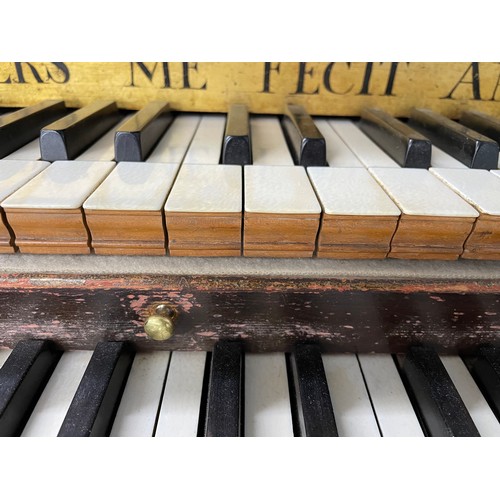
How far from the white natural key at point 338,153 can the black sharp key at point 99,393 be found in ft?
1.80

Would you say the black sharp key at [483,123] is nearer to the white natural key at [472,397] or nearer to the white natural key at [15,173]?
the white natural key at [472,397]

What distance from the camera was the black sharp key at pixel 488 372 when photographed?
69 centimetres

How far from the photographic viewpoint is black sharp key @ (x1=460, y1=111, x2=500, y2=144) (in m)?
0.89

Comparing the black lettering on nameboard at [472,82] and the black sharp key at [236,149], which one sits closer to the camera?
the black sharp key at [236,149]

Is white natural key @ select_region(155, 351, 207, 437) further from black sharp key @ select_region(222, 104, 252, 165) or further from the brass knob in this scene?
black sharp key @ select_region(222, 104, 252, 165)

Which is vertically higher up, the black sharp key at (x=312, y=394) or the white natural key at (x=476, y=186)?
the white natural key at (x=476, y=186)

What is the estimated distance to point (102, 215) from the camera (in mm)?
581

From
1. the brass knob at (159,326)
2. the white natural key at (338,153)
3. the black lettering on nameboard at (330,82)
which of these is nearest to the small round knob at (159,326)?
the brass knob at (159,326)

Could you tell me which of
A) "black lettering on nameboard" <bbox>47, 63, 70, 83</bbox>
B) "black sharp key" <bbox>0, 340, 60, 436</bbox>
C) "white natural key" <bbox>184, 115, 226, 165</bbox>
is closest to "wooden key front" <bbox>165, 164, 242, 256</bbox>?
"white natural key" <bbox>184, 115, 226, 165</bbox>

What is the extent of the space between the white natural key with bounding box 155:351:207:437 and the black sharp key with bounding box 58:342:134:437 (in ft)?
0.27
